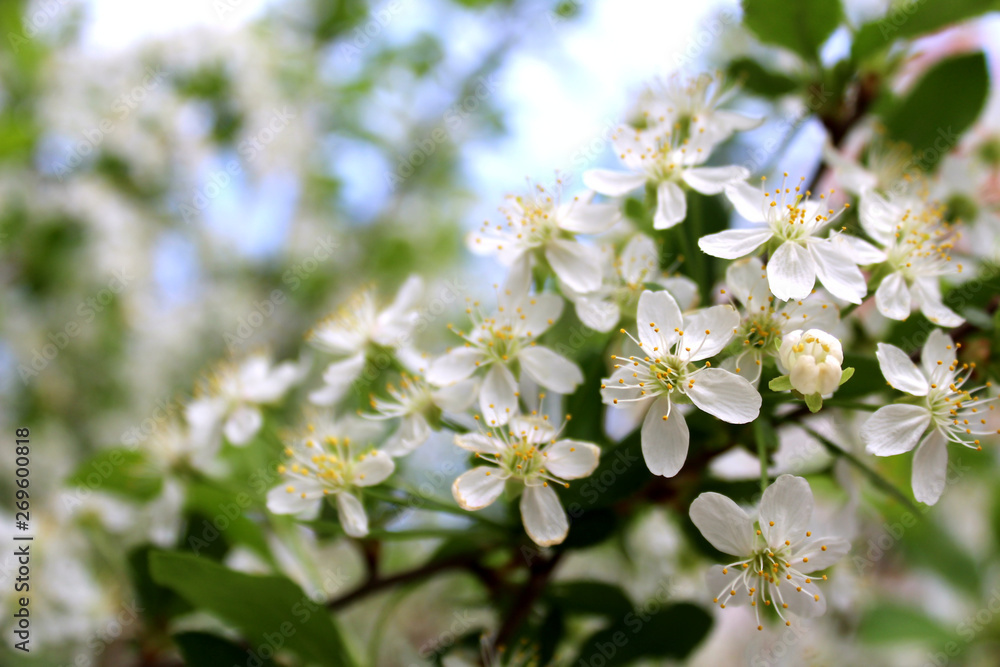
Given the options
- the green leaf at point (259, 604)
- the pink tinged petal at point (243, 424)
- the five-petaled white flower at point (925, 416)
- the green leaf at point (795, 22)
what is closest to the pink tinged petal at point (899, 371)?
the five-petaled white flower at point (925, 416)

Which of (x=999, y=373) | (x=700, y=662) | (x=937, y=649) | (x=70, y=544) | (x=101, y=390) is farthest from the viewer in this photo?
(x=101, y=390)

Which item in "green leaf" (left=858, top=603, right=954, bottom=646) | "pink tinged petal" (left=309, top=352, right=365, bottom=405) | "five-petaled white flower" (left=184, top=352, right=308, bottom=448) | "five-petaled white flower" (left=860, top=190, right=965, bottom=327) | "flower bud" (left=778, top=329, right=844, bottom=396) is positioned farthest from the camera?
"green leaf" (left=858, top=603, right=954, bottom=646)

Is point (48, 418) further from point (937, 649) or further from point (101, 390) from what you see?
point (937, 649)

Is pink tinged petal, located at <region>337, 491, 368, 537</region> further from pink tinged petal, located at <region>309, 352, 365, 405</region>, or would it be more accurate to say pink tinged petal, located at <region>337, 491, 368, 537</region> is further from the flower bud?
the flower bud

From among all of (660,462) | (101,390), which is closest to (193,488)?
(660,462)

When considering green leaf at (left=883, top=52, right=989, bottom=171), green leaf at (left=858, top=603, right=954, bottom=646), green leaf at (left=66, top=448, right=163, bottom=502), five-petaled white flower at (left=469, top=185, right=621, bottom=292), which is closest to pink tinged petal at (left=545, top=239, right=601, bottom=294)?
five-petaled white flower at (left=469, top=185, right=621, bottom=292)

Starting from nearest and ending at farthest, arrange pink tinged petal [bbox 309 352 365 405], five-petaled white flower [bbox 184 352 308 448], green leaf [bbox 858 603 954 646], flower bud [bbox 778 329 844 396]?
flower bud [bbox 778 329 844 396] < pink tinged petal [bbox 309 352 365 405] < five-petaled white flower [bbox 184 352 308 448] < green leaf [bbox 858 603 954 646]

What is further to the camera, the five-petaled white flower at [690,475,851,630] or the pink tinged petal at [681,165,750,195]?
the pink tinged petal at [681,165,750,195]

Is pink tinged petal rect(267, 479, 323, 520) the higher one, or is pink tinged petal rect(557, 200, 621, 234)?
pink tinged petal rect(557, 200, 621, 234)
